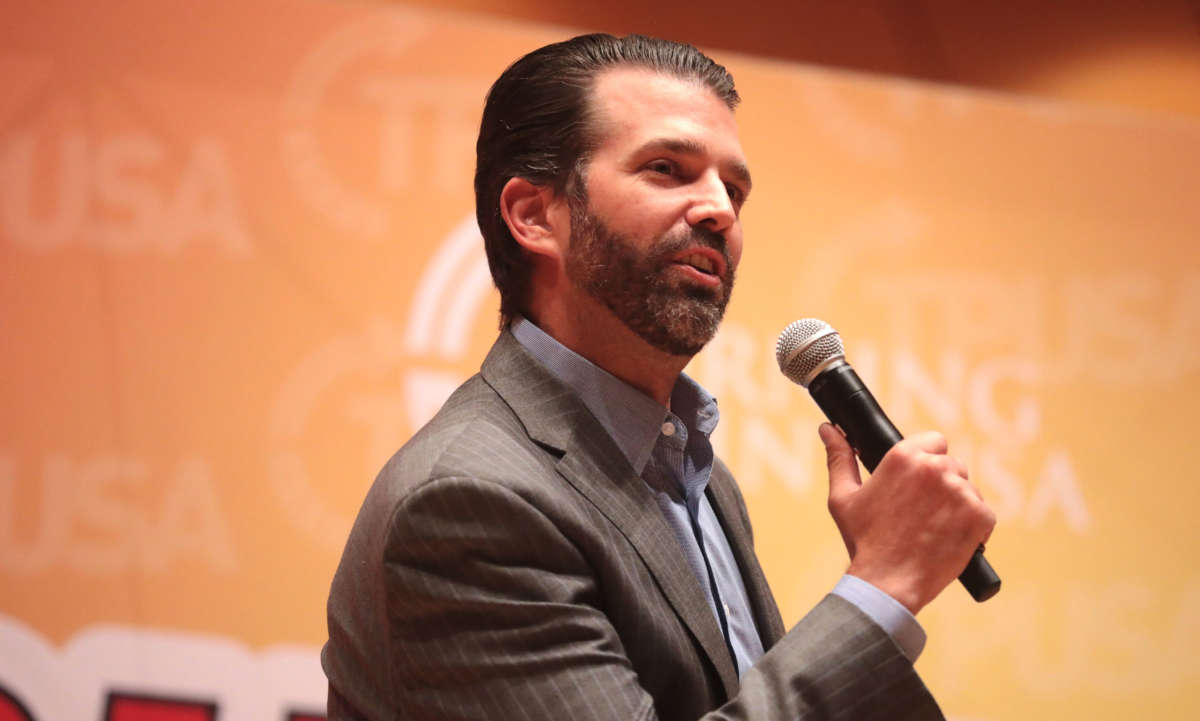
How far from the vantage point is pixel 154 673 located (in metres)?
2.52

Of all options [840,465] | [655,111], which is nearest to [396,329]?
[655,111]

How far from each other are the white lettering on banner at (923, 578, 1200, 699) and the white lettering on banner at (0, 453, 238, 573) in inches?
75.3

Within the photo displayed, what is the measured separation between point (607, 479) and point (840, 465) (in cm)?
29

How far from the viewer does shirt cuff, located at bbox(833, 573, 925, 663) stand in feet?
3.96

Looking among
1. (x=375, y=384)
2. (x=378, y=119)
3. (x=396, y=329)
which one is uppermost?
(x=378, y=119)

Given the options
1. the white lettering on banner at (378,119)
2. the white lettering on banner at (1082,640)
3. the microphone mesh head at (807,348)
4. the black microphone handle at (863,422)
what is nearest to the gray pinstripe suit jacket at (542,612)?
the black microphone handle at (863,422)

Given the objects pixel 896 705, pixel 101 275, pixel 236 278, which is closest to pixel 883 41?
pixel 236 278

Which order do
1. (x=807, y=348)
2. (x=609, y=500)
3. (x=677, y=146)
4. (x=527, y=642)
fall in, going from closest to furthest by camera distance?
1. (x=527, y=642)
2. (x=609, y=500)
3. (x=807, y=348)
4. (x=677, y=146)

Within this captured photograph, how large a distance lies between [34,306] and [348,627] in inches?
63.0

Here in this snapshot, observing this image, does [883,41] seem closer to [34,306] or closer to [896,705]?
[34,306]

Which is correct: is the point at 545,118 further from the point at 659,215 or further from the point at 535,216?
the point at 659,215

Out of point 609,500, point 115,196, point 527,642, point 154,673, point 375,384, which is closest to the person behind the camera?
point 527,642

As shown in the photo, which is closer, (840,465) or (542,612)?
(542,612)

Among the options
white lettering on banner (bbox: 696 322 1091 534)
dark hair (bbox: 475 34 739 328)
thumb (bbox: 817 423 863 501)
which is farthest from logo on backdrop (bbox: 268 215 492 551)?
thumb (bbox: 817 423 863 501)
